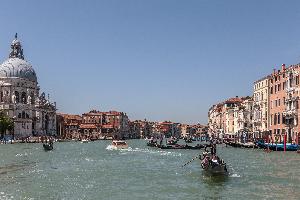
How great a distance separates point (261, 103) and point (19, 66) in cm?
6240

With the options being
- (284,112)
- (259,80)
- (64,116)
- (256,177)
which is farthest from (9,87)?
(256,177)

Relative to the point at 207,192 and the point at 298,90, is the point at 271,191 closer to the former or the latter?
the point at 207,192

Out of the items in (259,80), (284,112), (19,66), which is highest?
(19,66)

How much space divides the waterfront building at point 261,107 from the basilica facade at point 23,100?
51.2 m

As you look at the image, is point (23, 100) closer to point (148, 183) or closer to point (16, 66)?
point (16, 66)

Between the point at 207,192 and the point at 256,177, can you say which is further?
the point at 256,177

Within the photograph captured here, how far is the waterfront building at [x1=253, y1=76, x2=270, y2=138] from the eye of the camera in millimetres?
58556

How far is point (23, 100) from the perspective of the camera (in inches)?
4119

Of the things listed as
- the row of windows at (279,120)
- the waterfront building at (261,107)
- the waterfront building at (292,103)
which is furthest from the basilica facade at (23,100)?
the waterfront building at (292,103)

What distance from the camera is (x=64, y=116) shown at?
465 ft

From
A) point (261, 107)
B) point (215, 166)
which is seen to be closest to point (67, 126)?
point (261, 107)

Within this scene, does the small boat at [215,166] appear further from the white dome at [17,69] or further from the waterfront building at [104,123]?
the waterfront building at [104,123]

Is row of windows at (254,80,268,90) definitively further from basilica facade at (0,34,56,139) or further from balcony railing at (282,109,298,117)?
basilica facade at (0,34,56,139)

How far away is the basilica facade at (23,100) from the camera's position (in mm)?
99625
